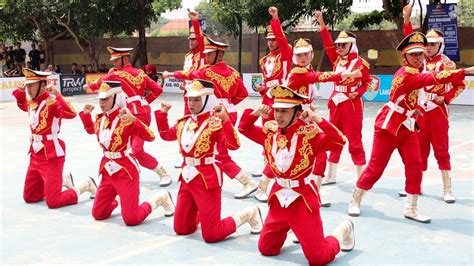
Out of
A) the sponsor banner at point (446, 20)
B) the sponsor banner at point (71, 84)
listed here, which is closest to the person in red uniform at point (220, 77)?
the sponsor banner at point (446, 20)

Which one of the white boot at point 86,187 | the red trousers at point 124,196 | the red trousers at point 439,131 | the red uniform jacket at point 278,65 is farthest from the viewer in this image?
the red uniform jacket at point 278,65

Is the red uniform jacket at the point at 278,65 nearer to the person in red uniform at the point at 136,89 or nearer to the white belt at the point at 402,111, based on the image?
the person in red uniform at the point at 136,89

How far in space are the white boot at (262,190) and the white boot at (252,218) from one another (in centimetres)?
134

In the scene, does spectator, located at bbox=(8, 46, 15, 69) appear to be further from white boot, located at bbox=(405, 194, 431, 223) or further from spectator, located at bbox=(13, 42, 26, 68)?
white boot, located at bbox=(405, 194, 431, 223)

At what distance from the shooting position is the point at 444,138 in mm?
8109

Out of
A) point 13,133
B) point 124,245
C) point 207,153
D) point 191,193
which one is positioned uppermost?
point 207,153

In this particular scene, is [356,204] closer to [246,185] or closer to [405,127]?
[405,127]

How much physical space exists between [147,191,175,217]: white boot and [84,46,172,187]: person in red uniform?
5.60ft

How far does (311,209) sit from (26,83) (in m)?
4.21

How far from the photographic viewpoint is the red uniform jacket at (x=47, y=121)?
7849mm

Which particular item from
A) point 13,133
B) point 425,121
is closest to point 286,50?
point 425,121

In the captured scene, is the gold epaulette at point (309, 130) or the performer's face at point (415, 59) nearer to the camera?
the gold epaulette at point (309, 130)

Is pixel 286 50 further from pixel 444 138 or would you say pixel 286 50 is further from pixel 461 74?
pixel 461 74

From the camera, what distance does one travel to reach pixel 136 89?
945 centimetres
